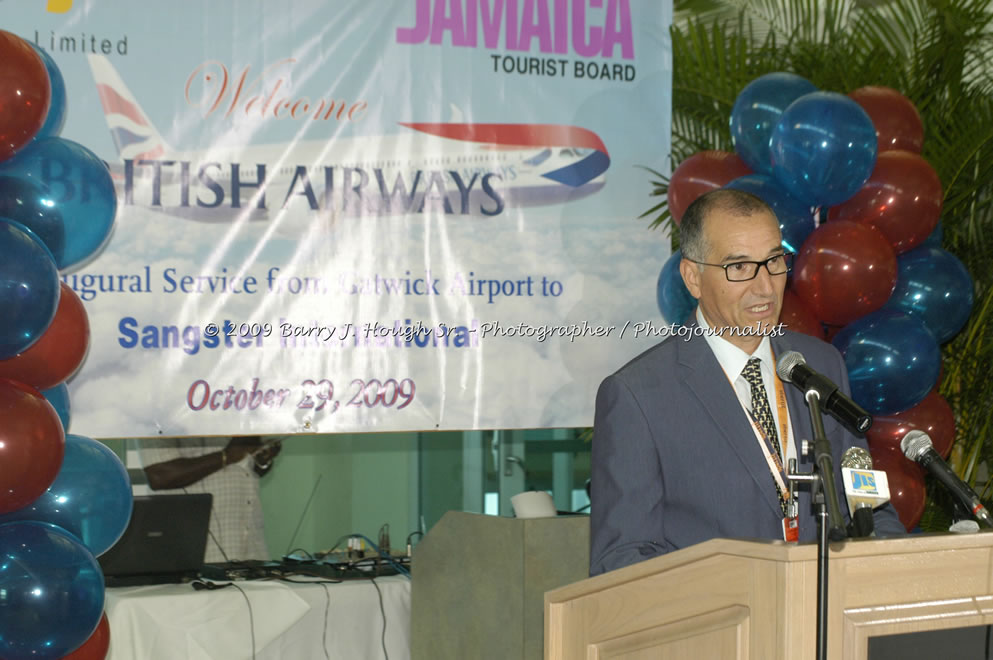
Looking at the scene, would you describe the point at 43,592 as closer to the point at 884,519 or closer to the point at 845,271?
the point at 884,519

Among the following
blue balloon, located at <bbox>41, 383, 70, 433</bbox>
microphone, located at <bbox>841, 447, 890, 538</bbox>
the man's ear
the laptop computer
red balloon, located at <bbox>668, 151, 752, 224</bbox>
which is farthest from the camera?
the laptop computer

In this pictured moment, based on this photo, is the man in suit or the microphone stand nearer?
the microphone stand

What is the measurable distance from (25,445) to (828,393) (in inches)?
76.2

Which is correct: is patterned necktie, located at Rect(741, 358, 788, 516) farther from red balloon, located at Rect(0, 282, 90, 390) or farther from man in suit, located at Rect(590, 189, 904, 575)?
red balloon, located at Rect(0, 282, 90, 390)

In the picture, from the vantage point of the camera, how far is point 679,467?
222 cm

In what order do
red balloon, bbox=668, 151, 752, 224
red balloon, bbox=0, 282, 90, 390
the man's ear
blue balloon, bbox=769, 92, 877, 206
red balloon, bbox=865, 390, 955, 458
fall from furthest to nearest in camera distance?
red balloon, bbox=668, 151, 752, 224, red balloon, bbox=865, 390, 955, 458, blue balloon, bbox=769, 92, 877, 206, red balloon, bbox=0, 282, 90, 390, the man's ear

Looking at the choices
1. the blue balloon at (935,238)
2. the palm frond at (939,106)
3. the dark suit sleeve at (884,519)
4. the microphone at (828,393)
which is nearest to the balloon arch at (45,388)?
the microphone at (828,393)

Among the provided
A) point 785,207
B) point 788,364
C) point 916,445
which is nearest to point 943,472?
point 916,445

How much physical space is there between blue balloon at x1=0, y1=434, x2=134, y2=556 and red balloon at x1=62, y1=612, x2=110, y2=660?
0.24 metres

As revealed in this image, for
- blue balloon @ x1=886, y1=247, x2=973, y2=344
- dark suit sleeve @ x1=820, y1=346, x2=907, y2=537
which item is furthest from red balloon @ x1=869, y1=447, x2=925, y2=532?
dark suit sleeve @ x1=820, y1=346, x2=907, y2=537

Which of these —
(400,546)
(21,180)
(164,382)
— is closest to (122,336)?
(164,382)

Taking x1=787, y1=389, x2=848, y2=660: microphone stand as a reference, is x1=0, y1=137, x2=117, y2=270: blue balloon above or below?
above

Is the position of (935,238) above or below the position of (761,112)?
below

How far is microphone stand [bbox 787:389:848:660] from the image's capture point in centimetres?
147
